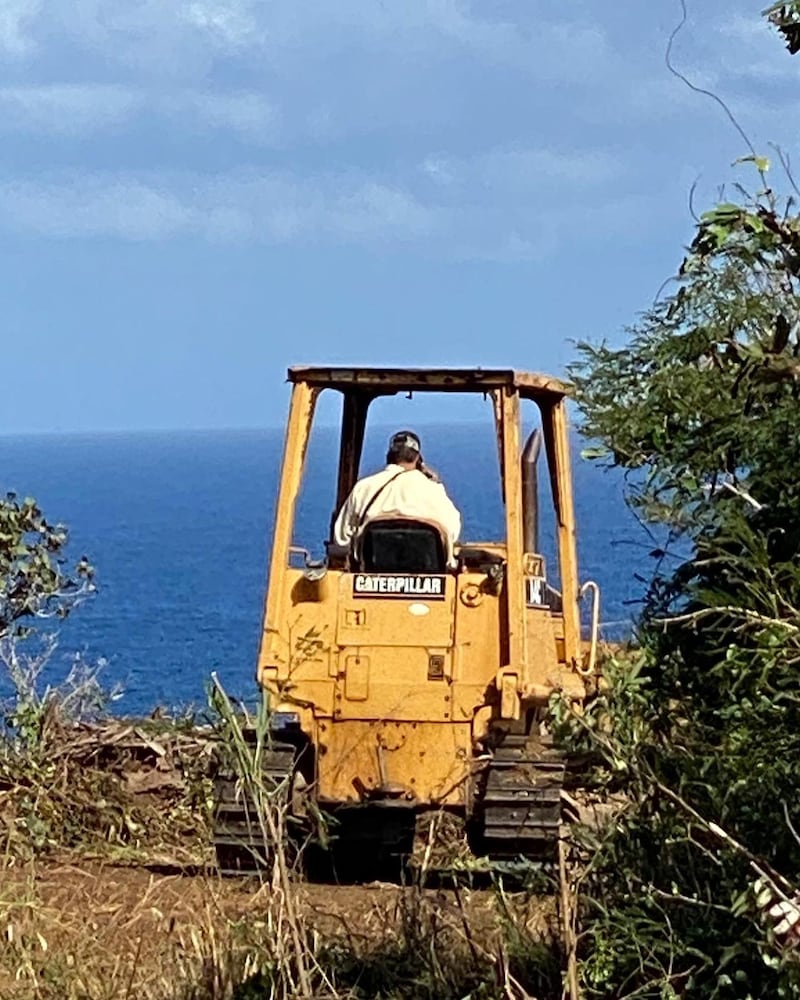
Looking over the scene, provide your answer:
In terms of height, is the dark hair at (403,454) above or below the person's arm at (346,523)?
above

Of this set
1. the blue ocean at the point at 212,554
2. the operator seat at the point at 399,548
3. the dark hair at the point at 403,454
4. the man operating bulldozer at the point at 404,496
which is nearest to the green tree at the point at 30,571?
the blue ocean at the point at 212,554

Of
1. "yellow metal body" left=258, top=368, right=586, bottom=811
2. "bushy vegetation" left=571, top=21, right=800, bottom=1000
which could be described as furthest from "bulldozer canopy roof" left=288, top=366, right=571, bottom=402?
"bushy vegetation" left=571, top=21, right=800, bottom=1000

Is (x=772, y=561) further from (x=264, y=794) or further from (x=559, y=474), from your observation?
(x=559, y=474)

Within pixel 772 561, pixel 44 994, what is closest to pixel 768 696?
pixel 772 561

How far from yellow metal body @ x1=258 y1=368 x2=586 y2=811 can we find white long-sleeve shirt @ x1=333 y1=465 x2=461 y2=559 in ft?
0.88

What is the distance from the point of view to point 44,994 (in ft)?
24.2

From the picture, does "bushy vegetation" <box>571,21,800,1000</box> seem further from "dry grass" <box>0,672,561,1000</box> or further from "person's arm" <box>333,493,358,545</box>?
A: "person's arm" <box>333,493,358,545</box>

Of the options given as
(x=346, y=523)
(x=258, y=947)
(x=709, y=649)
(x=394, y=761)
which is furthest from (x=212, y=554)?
(x=709, y=649)

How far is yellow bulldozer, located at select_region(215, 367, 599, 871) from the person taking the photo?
10.4m

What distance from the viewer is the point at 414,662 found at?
10625 mm

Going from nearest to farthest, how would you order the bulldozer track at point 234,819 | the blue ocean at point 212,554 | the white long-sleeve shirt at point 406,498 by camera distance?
1. the bulldozer track at point 234,819
2. the white long-sleeve shirt at point 406,498
3. the blue ocean at point 212,554

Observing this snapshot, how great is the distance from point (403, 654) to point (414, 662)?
66mm

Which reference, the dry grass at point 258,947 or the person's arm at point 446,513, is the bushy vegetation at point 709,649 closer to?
the dry grass at point 258,947

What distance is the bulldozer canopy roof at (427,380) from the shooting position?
1052 cm
